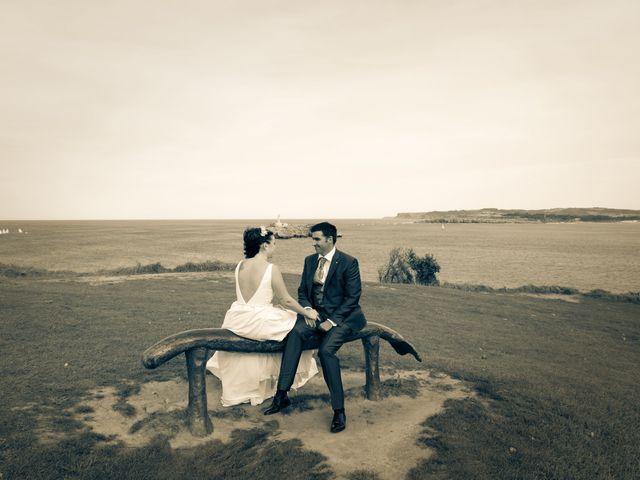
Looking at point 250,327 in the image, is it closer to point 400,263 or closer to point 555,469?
point 555,469

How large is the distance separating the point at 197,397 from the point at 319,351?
58.7 inches

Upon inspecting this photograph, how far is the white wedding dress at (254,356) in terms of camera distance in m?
5.02

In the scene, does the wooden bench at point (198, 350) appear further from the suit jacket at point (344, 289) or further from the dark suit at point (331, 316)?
the suit jacket at point (344, 289)

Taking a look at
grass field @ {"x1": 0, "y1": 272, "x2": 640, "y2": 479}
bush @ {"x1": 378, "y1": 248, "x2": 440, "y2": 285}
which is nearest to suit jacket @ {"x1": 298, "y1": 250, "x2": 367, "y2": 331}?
grass field @ {"x1": 0, "y1": 272, "x2": 640, "y2": 479}

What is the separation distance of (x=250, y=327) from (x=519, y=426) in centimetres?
336

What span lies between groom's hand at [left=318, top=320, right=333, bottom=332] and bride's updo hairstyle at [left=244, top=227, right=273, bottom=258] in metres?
1.24

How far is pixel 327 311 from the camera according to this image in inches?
214

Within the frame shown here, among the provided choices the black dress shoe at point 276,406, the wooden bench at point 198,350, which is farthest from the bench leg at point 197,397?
the black dress shoe at point 276,406

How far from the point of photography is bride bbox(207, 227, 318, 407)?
198 inches

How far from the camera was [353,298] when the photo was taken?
5.34 meters

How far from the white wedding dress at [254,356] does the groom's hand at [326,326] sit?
366mm

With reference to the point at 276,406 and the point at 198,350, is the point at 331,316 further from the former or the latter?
the point at 198,350

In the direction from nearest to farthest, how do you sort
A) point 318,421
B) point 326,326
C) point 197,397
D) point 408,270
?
1. point 197,397
2. point 318,421
3. point 326,326
4. point 408,270

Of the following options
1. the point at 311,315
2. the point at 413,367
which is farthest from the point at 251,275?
the point at 413,367
